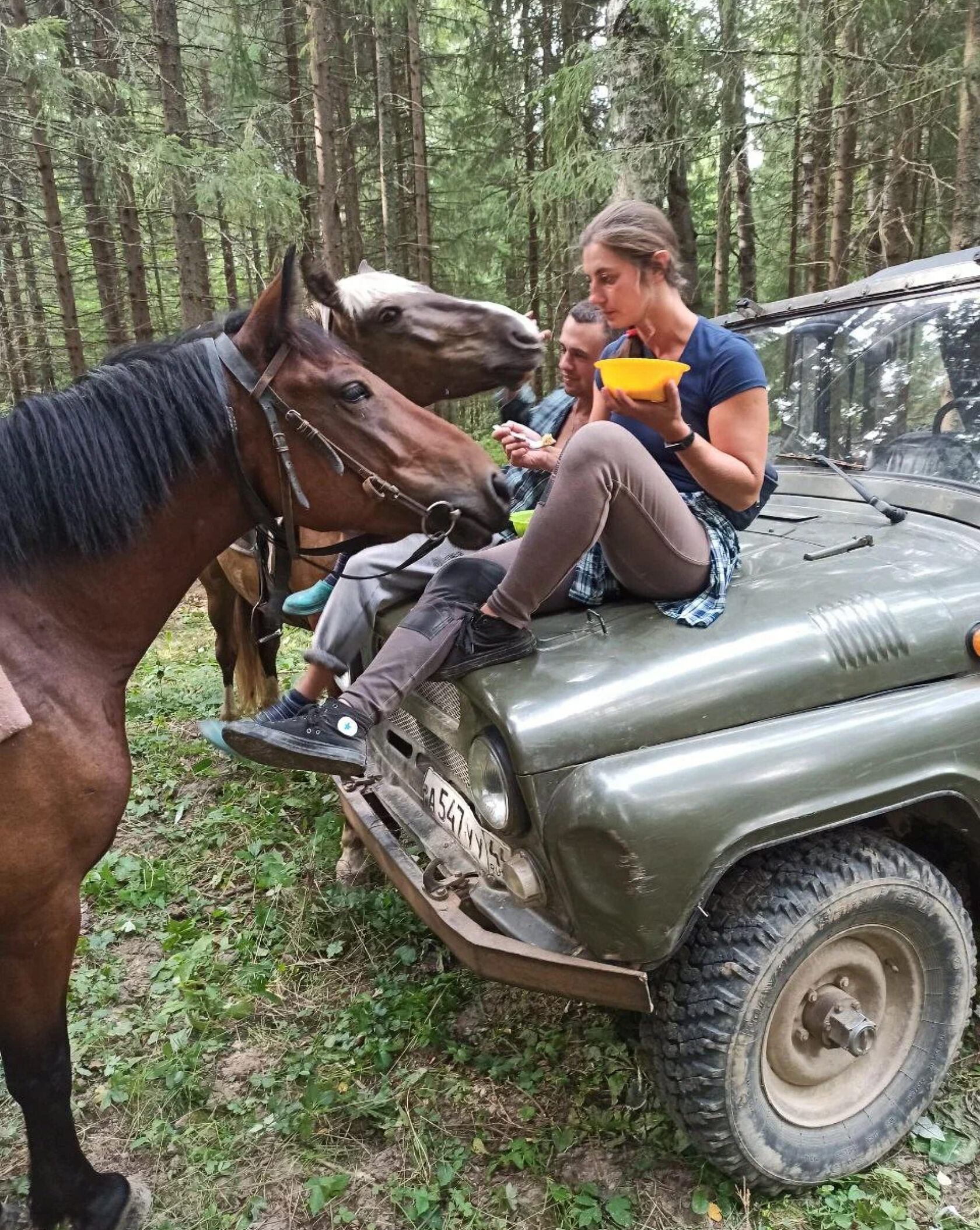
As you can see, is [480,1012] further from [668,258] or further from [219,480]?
[668,258]

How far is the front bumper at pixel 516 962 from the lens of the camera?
5.60ft

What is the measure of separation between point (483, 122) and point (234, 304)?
11964 mm

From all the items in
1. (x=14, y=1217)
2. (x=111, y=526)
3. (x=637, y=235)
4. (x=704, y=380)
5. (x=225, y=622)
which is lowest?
(x=14, y=1217)

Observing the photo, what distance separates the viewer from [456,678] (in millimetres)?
2062

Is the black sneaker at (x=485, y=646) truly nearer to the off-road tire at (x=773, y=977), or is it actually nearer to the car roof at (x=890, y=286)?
the off-road tire at (x=773, y=977)

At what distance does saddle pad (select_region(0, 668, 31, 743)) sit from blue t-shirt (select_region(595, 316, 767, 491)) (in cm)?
167

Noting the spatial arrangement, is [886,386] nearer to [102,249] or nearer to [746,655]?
[746,655]

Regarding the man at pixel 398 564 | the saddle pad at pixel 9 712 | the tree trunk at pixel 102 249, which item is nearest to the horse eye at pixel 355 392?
the man at pixel 398 564

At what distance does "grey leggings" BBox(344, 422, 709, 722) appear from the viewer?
200 centimetres

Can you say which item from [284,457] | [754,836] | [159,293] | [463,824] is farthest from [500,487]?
[159,293]

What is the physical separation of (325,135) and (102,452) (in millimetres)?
8203

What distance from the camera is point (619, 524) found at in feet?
6.80

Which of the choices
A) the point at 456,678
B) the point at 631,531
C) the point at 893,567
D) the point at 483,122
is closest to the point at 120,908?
the point at 456,678

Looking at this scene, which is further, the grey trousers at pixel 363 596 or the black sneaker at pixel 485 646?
the grey trousers at pixel 363 596
